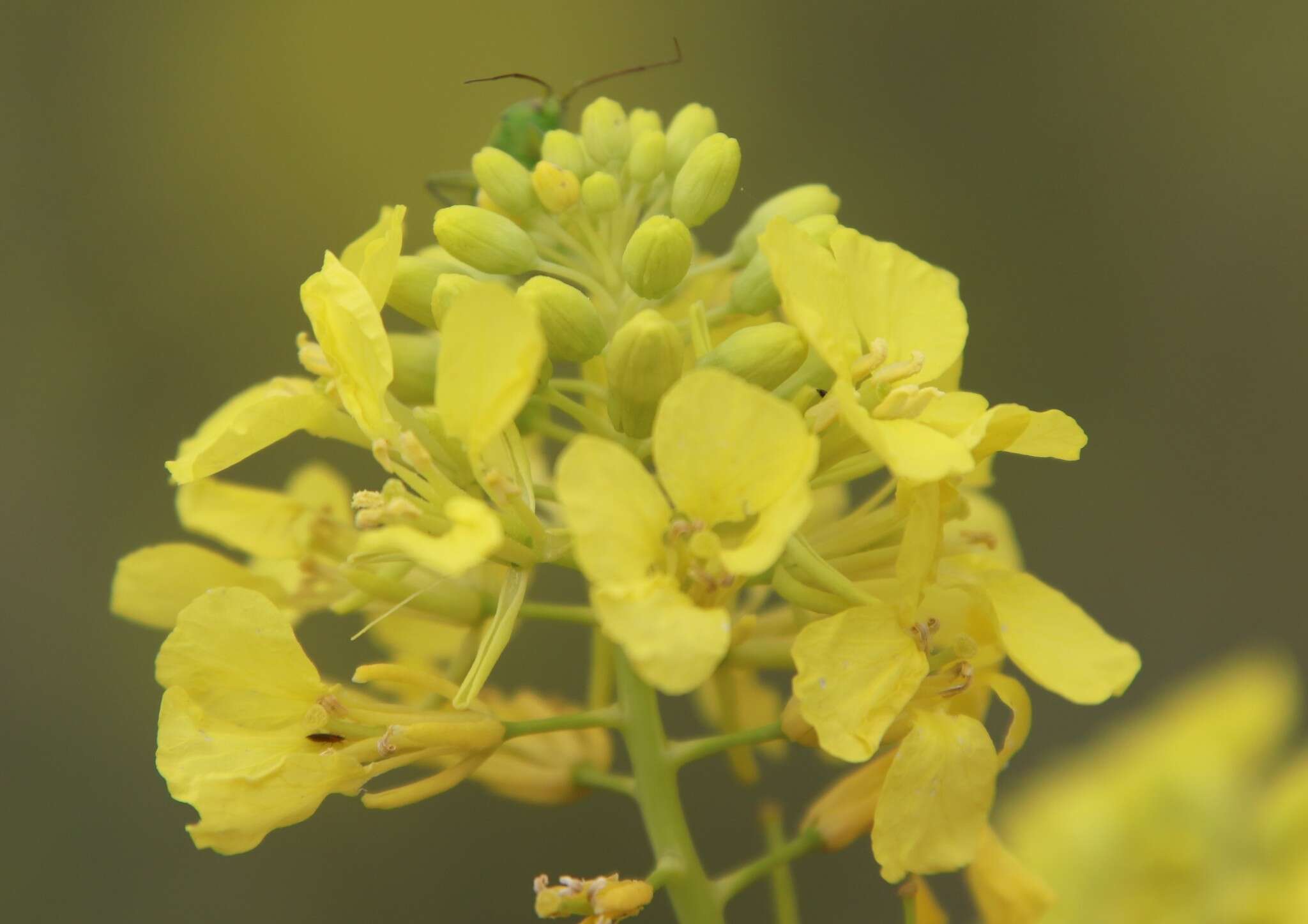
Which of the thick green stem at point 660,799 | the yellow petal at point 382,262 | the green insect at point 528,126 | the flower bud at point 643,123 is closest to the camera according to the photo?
the yellow petal at point 382,262

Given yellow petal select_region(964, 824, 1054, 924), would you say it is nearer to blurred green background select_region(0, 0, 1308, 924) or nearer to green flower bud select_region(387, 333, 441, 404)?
green flower bud select_region(387, 333, 441, 404)

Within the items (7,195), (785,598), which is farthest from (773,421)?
(7,195)

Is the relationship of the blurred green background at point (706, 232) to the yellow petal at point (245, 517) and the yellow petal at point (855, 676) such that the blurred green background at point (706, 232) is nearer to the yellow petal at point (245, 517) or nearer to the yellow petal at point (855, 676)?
the yellow petal at point (245, 517)

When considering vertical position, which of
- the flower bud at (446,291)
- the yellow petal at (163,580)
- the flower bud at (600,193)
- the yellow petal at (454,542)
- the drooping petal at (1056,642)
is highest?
the flower bud at (600,193)

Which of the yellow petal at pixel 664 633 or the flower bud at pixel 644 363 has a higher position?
the flower bud at pixel 644 363

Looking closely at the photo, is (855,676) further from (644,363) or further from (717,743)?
(644,363)

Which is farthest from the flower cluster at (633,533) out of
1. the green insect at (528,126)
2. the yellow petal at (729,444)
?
the green insect at (528,126)

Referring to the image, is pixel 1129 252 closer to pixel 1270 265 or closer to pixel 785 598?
pixel 1270 265
